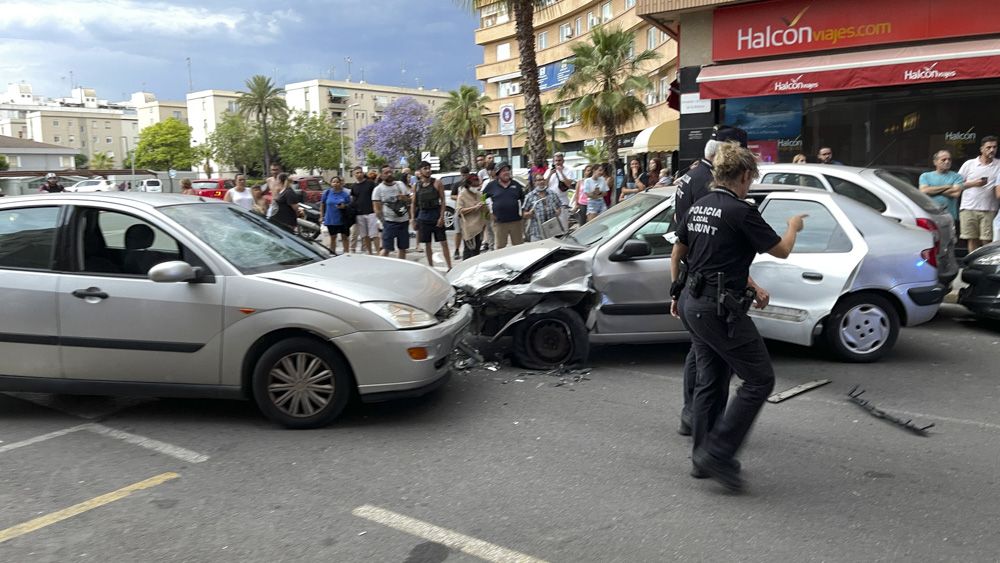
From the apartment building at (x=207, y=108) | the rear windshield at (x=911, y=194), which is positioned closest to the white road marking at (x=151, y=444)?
the rear windshield at (x=911, y=194)

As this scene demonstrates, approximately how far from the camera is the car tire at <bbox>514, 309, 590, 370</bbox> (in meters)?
6.16

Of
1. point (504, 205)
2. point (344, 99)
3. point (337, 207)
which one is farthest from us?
point (344, 99)

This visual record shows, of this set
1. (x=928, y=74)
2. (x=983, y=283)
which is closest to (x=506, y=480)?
(x=983, y=283)

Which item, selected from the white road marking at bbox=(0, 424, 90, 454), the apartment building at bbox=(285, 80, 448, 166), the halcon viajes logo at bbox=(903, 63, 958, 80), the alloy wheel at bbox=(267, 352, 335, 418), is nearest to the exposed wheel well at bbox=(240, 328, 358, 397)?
the alloy wheel at bbox=(267, 352, 335, 418)

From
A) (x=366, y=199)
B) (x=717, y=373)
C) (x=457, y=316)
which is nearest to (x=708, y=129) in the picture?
(x=366, y=199)

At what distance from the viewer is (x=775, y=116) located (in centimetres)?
1417

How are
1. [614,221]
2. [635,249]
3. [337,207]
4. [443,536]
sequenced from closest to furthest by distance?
[443,536]
[635,249]
[614,221]
[337,207]

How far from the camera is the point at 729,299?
3.62 metres

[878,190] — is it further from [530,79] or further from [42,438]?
[530,79]

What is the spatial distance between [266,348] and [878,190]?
6.30m

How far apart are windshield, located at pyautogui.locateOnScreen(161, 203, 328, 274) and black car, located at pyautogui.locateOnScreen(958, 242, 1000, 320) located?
604 cm

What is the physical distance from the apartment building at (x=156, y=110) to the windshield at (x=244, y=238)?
14961cm

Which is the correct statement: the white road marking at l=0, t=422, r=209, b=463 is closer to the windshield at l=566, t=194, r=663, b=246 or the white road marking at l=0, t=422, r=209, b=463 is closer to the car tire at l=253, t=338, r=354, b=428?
the car tire at l=253, t=338, r=354, b=428

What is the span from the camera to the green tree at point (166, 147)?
98.2m
